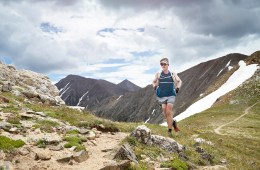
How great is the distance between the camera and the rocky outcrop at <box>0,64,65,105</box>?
34.8 metres

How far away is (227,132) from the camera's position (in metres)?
43.7

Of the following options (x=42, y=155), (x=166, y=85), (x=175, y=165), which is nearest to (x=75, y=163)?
(x=42, y=155)

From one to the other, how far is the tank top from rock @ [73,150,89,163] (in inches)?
271

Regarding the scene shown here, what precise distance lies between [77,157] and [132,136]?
484 centimetres

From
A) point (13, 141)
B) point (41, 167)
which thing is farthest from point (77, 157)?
point (13, 141)

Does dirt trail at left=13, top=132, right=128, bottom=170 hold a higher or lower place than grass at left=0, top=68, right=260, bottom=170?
higher

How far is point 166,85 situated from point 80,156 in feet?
24.6

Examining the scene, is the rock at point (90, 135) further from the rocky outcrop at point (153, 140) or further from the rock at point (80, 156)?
the rock at point (80, 156)

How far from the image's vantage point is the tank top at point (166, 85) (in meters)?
18.8

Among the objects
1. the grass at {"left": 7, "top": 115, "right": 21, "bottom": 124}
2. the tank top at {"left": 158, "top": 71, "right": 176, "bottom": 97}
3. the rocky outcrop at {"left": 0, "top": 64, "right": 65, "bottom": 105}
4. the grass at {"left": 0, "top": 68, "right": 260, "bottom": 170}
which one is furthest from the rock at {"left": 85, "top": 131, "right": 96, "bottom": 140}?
the rocky outcrop at {"left": 0, "top": 64, "right": 65, "bottom": 105}

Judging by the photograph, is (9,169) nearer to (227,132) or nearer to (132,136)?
(132,136)

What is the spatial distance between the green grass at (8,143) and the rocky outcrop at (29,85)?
20.7 metres

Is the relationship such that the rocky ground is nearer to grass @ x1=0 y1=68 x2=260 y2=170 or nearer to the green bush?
grass @ x1=0 y1=68 x2=260 y2=170

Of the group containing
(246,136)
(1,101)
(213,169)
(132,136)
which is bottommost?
(246,136)
